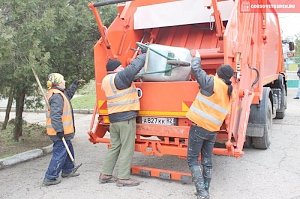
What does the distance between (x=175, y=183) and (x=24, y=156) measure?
2.56 metres

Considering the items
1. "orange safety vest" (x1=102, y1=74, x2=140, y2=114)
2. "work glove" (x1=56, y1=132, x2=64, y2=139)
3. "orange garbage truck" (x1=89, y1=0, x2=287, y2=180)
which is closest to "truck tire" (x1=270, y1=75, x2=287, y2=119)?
"orange garbage truck" (x1=89, y1=0, x2=287, y2=180)

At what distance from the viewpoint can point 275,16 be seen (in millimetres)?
7652

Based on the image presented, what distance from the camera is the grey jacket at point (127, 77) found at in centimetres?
443

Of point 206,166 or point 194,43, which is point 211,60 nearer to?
point 194,43

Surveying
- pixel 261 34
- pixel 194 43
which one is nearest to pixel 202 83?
pixel 194 43

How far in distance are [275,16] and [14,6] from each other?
5138 millimetres

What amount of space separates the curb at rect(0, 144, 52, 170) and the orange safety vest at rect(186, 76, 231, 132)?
121 inches

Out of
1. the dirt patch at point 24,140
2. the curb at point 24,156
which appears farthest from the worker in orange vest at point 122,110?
the dirt patch at point 24,140

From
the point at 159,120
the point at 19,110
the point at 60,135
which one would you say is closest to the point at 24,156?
the point at 19,110

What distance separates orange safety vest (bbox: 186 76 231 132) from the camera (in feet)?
13.0

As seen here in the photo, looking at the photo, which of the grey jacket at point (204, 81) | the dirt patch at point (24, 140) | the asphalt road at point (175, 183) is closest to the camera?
the grey jacket at point (204, 81)

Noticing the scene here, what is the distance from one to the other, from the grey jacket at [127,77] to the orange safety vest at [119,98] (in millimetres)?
52

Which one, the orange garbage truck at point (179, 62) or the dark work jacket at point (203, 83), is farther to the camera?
the orange garbage truck at point (179, 62)

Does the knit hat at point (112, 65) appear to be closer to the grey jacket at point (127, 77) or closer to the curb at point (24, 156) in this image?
the grey jacket at point (127, 77)
